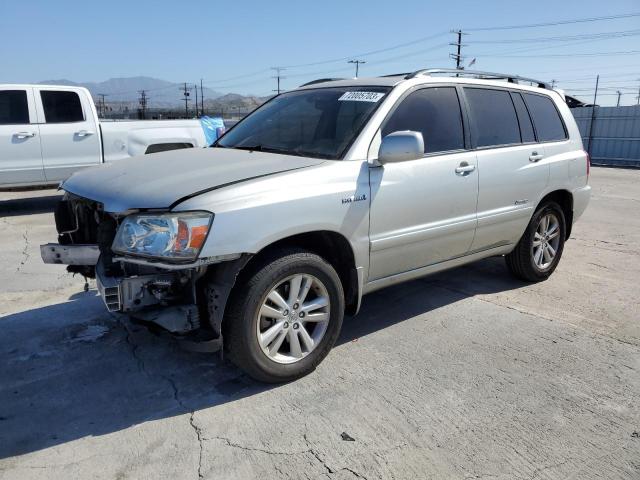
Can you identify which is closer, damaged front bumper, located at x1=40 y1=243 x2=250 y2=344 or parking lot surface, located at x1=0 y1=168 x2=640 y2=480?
parking lot surface, located at x1=0 y1=168 x2=640 y2=480

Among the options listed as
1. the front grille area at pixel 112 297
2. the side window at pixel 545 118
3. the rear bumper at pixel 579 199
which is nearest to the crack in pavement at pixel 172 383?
the front grille area at pixel 112 297

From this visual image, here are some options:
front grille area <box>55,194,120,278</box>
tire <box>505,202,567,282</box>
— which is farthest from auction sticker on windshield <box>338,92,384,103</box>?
tire <box>505,202,567,282</box>

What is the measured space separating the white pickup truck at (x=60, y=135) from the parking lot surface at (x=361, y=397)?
4519 millimetres

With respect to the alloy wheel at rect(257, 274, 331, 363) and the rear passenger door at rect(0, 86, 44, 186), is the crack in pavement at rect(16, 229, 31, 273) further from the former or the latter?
the alloy wheel at rect(257, 274, 331, 363)

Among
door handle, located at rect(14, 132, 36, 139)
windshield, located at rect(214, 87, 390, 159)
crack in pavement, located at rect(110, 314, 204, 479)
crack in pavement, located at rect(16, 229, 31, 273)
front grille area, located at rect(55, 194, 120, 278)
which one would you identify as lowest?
crack in pavement, located at rect(110, 314, 204, 479)

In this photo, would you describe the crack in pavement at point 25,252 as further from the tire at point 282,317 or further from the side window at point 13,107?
the tire at point 282,317

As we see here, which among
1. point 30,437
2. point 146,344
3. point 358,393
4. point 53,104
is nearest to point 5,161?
point 53,104

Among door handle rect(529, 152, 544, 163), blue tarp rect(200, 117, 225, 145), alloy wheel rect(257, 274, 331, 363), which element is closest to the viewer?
alloy wheel rect(257, 274, 331, 363)

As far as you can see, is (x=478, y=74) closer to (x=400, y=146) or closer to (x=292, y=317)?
(x=400, y=146)

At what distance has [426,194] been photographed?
12.7ft

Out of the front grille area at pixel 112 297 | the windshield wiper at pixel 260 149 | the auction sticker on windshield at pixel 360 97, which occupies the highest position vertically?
the auction sticker on windshield at pixel 360 97

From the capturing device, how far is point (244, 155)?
3.74m

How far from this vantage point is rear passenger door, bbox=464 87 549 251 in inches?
173

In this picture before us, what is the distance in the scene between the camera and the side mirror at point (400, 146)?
3418 millimetres
